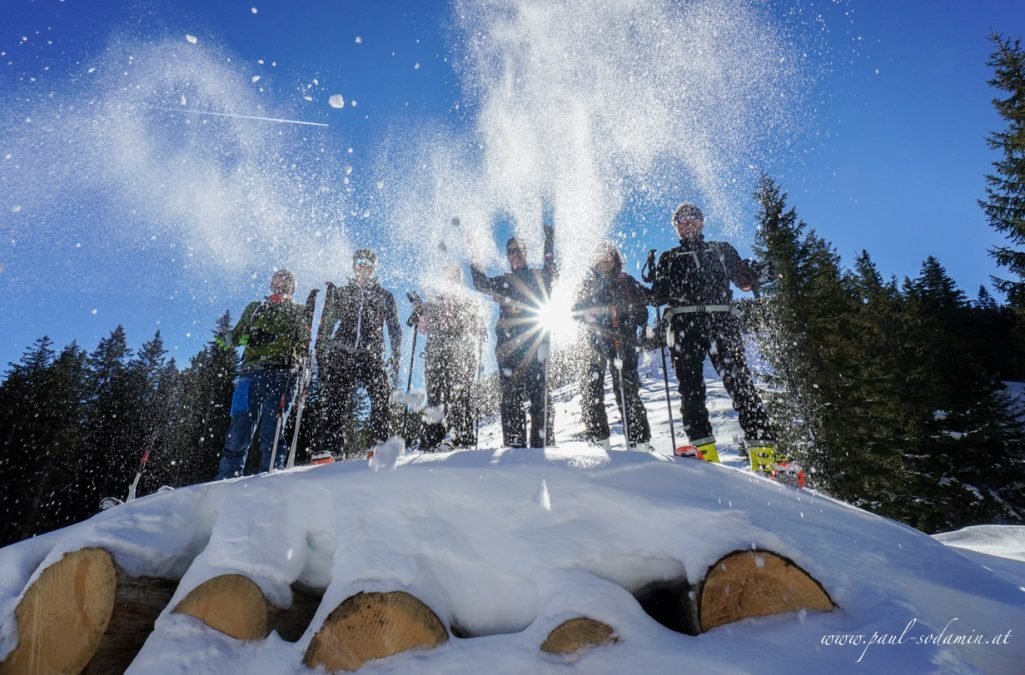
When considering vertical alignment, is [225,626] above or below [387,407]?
below

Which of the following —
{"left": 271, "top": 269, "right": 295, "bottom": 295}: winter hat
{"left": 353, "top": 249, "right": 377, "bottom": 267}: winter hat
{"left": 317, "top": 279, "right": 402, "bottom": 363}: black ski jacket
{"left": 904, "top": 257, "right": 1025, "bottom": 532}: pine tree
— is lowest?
{"left": 904, "top": 257, "right": 1025, "bottom": 532}: pine tree

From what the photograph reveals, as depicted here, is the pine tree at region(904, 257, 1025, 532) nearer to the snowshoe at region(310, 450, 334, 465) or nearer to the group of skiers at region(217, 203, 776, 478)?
the group of skiers at region(217, 203, 776, 478)

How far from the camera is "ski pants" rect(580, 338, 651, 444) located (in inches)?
239

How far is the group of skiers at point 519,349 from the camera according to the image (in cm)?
543

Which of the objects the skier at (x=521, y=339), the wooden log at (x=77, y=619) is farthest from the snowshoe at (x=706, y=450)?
the wooden log at (x=77, y=619)

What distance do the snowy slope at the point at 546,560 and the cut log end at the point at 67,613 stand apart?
7 centimetres

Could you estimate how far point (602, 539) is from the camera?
5.96ft

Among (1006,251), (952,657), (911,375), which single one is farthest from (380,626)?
(911,375)

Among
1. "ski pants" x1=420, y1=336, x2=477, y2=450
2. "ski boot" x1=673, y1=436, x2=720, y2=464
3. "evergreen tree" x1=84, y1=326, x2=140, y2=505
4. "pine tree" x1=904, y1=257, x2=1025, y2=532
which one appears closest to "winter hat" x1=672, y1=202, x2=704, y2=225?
"ski boot" x1=673, y1=436, x2=720, y2=464

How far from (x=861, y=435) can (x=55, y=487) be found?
131ft

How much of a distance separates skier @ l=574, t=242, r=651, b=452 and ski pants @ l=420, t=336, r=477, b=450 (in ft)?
5.78

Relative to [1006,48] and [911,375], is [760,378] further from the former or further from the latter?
[1006,48]

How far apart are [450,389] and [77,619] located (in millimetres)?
5168

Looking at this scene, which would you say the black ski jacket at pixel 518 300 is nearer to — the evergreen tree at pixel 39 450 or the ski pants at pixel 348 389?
the ski pants at pixel 348 389
